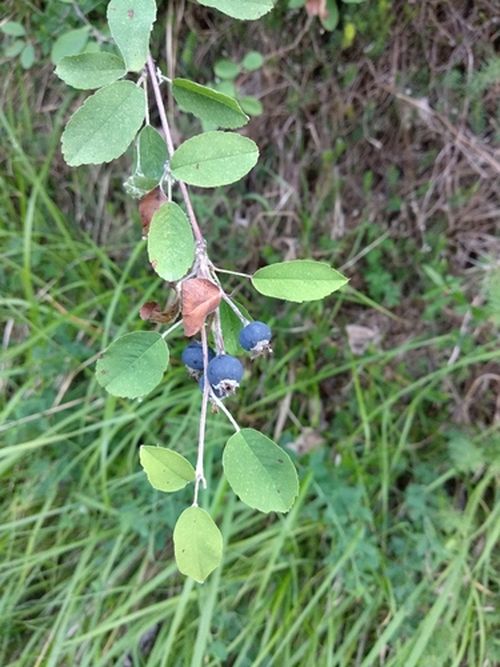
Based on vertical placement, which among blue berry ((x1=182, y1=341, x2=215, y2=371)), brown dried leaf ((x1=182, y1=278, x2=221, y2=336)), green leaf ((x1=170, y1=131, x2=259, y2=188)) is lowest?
blue berry ((x1=182, y1=341, x2=215, y2=371))

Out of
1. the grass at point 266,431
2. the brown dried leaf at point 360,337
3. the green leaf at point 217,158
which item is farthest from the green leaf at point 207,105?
the brown dried leaf at point 360,337

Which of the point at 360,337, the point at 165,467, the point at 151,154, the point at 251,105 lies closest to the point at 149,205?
the point at 151,154

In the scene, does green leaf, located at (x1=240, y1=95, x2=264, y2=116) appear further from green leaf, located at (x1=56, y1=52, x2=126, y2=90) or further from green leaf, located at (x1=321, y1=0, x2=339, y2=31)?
green leaf, located at (x1=56, y1=52, x2=126, y2=90)

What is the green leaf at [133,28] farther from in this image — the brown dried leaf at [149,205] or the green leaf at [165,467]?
the green leaf at [165,467]

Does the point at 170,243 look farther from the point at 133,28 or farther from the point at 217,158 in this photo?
the point at 133,28

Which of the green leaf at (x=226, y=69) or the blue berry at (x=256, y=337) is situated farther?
the green leaf at (x=226, y=69)

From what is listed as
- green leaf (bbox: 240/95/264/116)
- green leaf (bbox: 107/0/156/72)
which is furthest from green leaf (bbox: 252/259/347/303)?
green leaf (bbox: 240/95/264/116)
